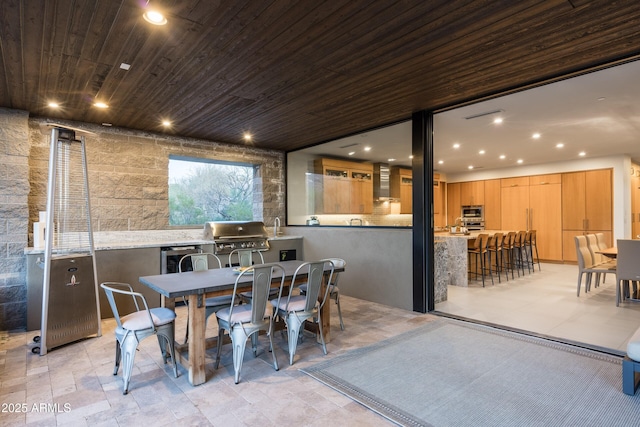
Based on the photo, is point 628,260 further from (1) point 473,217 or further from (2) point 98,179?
(2) point 98,179

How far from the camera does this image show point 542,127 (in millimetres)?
5191

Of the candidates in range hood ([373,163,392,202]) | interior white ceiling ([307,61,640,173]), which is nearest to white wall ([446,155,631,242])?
interior white ceiling ([307,61,640,173])

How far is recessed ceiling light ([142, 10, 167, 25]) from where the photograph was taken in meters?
2.17

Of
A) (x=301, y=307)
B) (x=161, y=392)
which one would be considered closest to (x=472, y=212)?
(x=301, y=307)

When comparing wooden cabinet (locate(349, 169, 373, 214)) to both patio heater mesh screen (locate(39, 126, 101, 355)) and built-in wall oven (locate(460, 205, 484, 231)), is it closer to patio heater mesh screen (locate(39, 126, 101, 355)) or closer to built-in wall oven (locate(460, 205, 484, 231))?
patio heater mesh screen (locate(39, 126, 101, 355))

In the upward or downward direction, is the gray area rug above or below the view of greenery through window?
below

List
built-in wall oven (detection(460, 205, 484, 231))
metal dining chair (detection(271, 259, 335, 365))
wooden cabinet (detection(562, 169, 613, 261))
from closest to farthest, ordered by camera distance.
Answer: metal dining chair (detection(271, 259, 335, 365)), wooden cabinet (detection(562, 169, 613, 261)), built-in wall oven (detection(460, 205, 484, 231))

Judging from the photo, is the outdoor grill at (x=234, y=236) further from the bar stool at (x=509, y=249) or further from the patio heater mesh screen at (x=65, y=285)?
the bar stool at (x=509, y=249)

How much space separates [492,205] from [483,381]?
8020mm

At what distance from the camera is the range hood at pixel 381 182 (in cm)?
573

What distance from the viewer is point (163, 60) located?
2.83 m

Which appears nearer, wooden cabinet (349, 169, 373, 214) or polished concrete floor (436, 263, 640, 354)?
polished concrete floor (436, 263, 640, 354)

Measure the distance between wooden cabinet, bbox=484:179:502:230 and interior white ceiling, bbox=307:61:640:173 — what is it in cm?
183

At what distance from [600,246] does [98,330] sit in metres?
7.59
